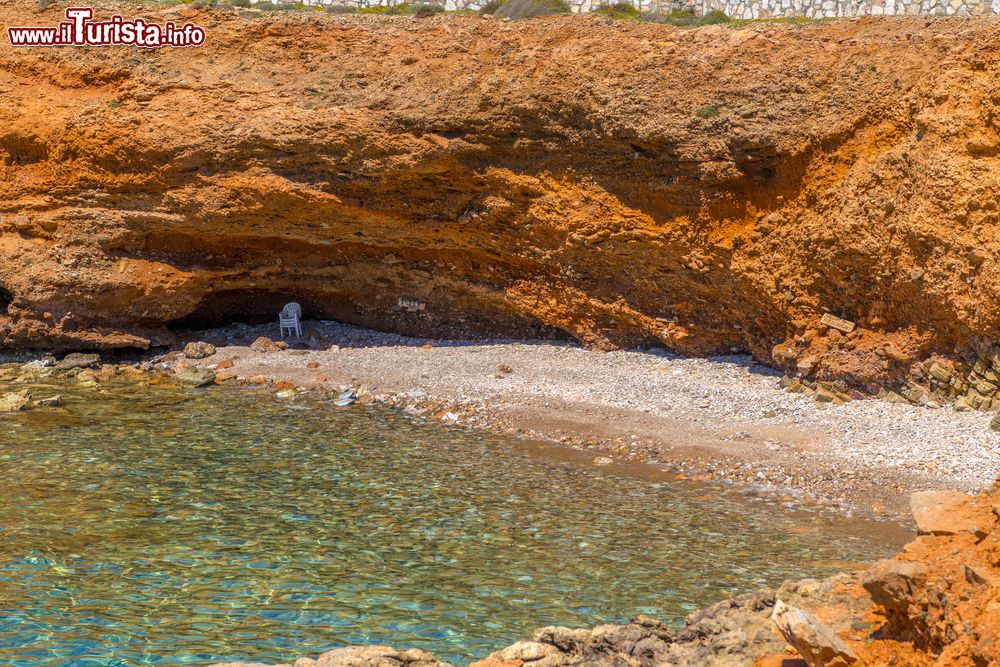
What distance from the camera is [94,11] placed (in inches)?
887

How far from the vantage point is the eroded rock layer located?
16.7 metres

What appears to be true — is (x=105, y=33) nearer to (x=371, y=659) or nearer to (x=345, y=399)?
(x=345, y=399)

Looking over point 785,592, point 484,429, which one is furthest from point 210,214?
point 785,592

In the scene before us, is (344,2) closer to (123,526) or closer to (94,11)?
(94,11)

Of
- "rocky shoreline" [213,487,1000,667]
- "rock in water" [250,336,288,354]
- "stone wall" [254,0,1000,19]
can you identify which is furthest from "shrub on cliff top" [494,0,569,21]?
"rocky shoreline" [213,487,1000,667]

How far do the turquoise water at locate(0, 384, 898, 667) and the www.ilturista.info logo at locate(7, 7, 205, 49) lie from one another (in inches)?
373

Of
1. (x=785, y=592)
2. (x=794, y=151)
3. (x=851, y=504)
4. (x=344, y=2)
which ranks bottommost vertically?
(x=851, y=504)

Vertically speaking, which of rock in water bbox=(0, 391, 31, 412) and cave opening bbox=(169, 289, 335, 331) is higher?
cave opening bbox=(169, 289, 335, 331)

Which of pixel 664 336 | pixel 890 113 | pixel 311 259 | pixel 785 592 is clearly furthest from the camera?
pixel 311 259

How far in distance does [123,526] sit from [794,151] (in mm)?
13432

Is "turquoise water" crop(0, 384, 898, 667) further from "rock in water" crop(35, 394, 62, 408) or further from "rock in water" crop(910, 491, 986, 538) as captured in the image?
"rock in water" crop(910, 491, 986, 538)

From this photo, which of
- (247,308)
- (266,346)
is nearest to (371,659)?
(266,346)

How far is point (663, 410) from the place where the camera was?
18.5 metres

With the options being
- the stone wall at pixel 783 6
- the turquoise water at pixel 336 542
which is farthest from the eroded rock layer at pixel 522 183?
the stone wall at pixel 783 6
